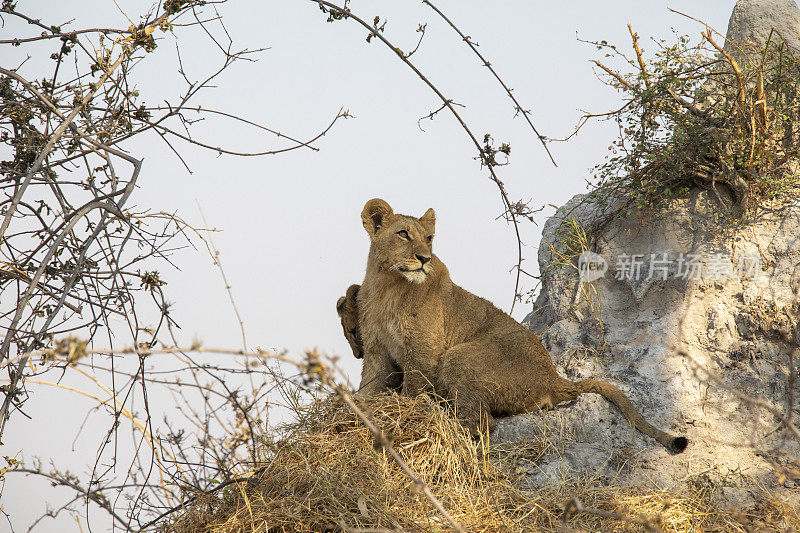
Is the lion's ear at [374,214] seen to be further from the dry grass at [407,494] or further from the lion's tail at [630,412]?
the lion's tail at [630,412]

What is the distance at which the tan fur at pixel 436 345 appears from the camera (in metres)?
5.90

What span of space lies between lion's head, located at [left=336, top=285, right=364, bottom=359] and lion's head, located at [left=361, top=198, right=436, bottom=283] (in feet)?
1.89

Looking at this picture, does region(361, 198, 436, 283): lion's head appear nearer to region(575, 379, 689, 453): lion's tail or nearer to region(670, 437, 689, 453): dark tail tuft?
region(575, 379, 689, 453): lion's tail

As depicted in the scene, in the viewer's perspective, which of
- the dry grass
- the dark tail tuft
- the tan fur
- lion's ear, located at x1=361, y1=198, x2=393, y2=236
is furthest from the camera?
lion's ear, located at x1=361, y1=198, x2=393, y2=236

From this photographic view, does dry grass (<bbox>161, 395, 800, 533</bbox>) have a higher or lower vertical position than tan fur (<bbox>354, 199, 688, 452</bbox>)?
lower

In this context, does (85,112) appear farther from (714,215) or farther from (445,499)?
(714,215)

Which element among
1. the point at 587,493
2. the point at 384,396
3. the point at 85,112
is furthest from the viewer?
the point at 384,396

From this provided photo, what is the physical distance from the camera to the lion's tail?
19.1ft

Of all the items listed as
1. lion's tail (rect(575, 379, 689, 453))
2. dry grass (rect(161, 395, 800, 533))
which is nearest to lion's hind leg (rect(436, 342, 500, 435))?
dry grass (rect(161, 395, 800, 533))

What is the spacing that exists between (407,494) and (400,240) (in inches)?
79.8

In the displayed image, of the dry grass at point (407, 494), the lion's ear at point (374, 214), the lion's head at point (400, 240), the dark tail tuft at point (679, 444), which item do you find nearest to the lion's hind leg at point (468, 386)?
the dry grass at point (407, 494)

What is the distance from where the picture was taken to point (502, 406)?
6.00 meters

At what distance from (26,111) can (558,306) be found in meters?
5.00

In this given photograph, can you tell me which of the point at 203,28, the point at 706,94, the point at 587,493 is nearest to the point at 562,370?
the point at 587,493
